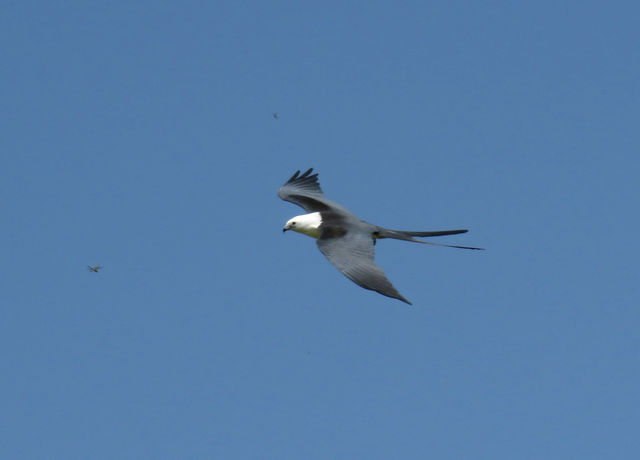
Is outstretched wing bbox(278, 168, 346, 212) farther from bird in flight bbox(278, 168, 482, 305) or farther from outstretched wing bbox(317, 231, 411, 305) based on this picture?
outstretched wing bbox(317, 231, 411, 305)

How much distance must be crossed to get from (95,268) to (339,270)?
6.91 meters

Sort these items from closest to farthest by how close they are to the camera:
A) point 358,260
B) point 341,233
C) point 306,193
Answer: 1. point 358,260
2. point 341,233
3. point 306,193

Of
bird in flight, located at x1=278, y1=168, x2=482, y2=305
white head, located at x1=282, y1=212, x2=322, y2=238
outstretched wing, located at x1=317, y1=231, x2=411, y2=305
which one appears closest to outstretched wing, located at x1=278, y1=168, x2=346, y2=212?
bird in flight, located at x1=278, y1=168, x2=482, y2=305

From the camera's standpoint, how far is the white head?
1814 centimetres

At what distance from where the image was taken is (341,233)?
16.6m

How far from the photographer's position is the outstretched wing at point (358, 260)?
14.2 metres

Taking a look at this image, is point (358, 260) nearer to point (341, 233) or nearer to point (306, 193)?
point (341, 233)

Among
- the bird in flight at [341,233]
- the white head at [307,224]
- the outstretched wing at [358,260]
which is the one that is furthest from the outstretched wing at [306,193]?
the outstretched wing at [358,260]

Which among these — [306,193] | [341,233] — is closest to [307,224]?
[341,233]

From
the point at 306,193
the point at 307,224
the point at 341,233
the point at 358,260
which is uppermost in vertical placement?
the point at 306,193

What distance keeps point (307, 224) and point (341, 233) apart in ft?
5.80

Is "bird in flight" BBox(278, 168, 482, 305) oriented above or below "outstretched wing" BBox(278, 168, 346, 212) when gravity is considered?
below

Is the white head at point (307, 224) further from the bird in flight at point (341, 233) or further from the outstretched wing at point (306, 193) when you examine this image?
the outstretched wing at point (306, 193)

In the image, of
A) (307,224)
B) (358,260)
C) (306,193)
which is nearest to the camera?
(358,260)
